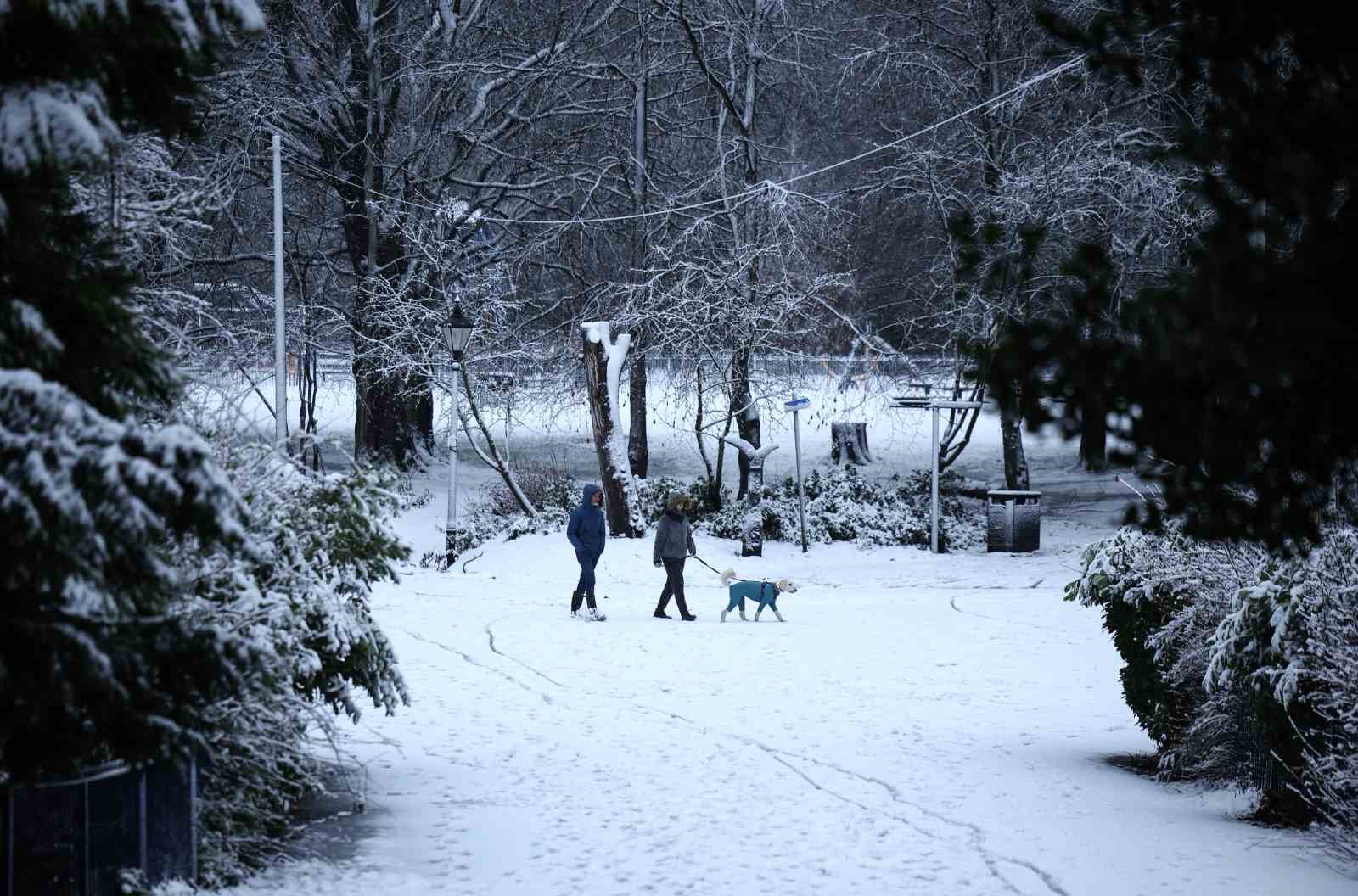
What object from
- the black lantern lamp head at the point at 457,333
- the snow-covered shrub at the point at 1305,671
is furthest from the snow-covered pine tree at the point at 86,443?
the black lantern lamp head at the point at 457,333

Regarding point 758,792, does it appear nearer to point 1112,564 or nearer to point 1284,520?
point 1112,564

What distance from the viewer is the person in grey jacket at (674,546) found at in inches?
699

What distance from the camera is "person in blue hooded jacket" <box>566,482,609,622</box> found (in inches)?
690

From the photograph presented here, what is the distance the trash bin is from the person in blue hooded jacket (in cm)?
967

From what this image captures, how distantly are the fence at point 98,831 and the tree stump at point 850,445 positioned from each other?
28.7 m

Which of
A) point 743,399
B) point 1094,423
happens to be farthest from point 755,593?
point 1094,423

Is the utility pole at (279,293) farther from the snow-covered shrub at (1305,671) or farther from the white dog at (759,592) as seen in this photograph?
the snow-covered shrub at (1305,671)

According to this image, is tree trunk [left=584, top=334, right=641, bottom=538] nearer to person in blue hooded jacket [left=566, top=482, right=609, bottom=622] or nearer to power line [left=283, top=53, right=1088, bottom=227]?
power line [left=283, top=53, right=1088, bottom=227]

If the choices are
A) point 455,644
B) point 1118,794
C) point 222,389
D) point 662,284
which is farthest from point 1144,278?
point 222,389

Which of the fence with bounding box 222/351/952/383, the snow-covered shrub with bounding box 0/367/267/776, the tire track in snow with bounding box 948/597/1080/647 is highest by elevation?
the fence with bounding box 222/351/952/383

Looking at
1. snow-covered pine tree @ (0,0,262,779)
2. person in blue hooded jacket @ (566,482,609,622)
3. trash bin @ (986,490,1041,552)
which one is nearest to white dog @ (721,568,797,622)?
person in blue hooded jacket @ (566,482,609,622)

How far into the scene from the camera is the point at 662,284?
2820 cm

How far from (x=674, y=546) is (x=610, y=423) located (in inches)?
318

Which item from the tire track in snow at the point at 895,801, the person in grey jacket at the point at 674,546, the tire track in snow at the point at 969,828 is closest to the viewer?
the tire track in snow at the point at 969,828
